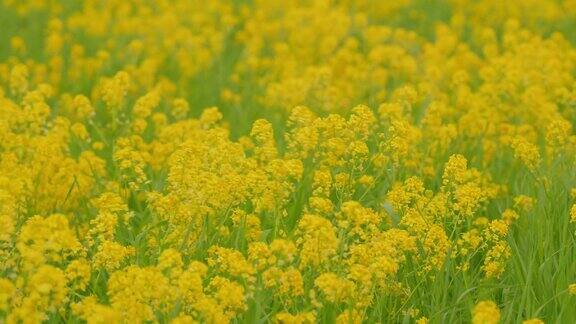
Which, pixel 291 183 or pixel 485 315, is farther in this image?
pixel 291 183

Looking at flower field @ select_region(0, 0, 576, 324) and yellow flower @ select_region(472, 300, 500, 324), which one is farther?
flower field @ select_region(0, 0, 576, 324)

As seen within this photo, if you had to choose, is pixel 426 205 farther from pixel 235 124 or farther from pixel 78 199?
pixel 235 124

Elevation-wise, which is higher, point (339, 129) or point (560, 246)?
point (339, 129)

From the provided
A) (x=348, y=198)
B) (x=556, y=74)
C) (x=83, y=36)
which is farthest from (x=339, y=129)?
(x=83, y=36)

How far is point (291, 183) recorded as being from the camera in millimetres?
4941

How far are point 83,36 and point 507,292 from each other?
6426 millimetres

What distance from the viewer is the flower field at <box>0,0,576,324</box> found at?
13.2ft

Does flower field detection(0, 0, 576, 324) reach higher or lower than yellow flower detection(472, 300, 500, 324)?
lower

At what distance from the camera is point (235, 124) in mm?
7316

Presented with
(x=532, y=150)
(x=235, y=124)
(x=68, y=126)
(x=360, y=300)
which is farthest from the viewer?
(x=235, y=124)

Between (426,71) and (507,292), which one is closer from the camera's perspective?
(507,292)

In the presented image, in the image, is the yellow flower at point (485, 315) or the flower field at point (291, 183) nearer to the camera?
the yellow flower at point (485, 315)

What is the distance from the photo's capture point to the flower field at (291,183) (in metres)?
4.02

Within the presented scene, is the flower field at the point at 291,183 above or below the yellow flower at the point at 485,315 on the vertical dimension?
below
